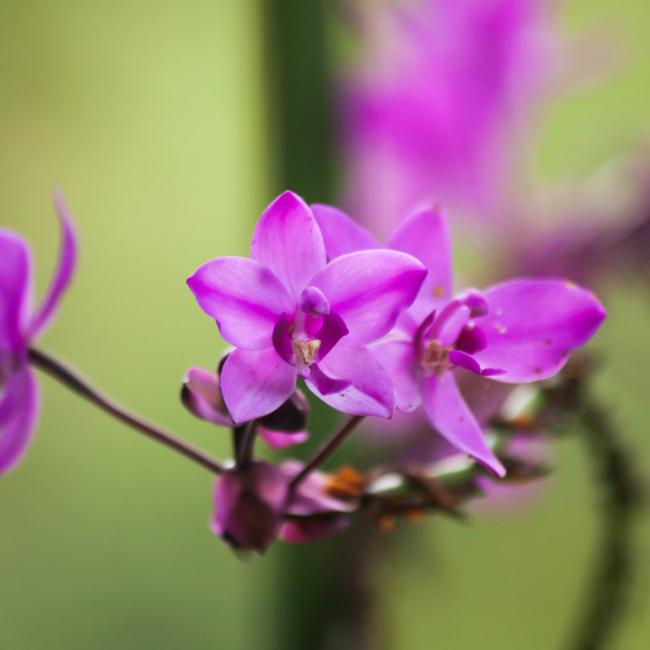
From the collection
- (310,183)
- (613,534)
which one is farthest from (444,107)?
(613,534)

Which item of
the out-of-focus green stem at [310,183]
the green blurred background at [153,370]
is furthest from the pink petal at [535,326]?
the green blurred background at [153,370]

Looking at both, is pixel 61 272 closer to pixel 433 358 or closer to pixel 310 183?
pixel 433 358

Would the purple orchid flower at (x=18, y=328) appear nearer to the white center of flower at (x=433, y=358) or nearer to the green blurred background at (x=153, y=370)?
the white center of flower at (x=433, y=358)

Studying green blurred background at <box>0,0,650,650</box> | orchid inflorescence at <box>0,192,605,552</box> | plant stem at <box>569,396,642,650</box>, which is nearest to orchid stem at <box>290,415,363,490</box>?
orchid inflorescence at <box>0,192,605,552</box>

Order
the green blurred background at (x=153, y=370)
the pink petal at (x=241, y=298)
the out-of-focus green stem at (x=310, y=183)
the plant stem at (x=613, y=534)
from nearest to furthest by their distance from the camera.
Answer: the pink petal at (x=241, y=298) < the plant stem at (x=613, y=534) < the out-of-focus green stem at (x=310, y=183) < the green blurred background at (x=153, y=370)

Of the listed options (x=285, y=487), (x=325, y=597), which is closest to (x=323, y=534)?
(x=285, y=487)

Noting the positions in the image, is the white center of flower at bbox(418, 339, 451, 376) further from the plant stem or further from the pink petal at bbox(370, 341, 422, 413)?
the plant stem

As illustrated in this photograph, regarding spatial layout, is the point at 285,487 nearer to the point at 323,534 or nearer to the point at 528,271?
the point at 323,534
